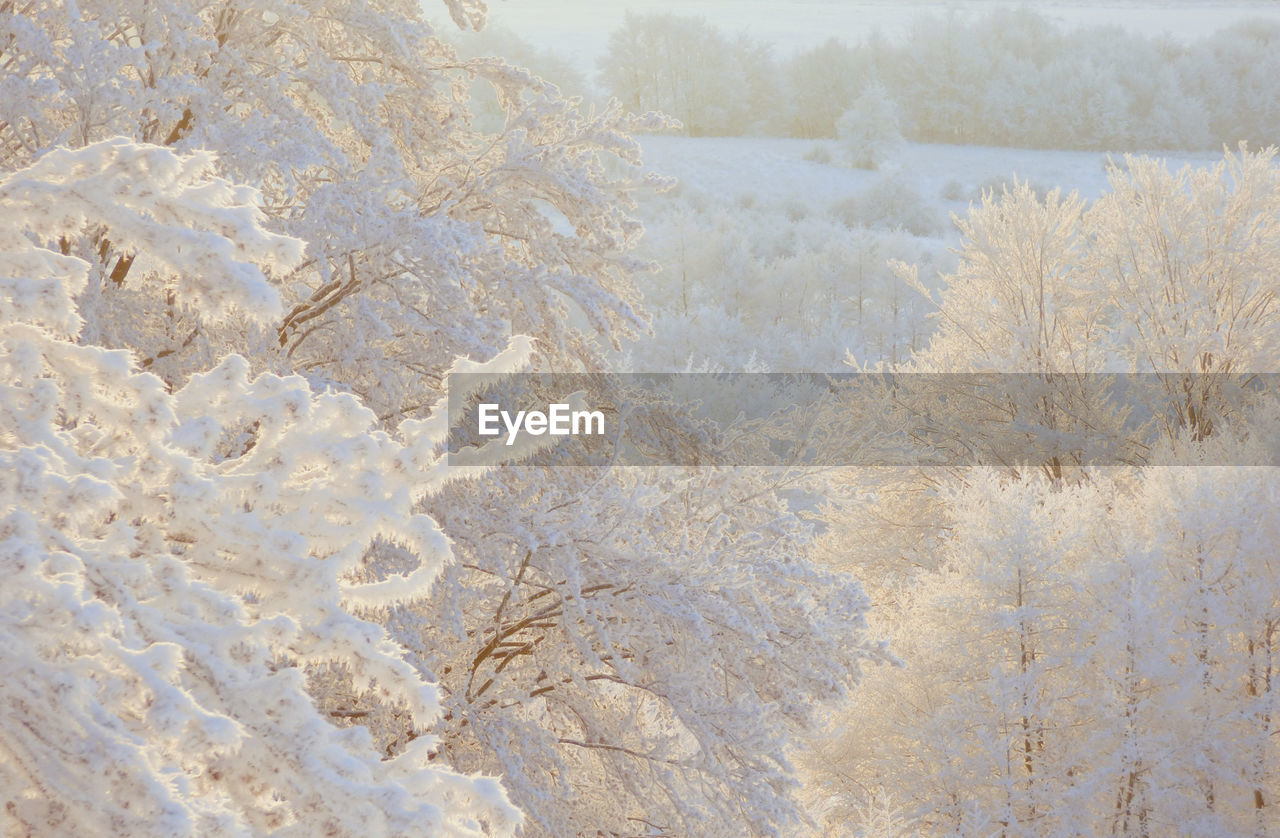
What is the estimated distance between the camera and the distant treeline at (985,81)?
152 feet

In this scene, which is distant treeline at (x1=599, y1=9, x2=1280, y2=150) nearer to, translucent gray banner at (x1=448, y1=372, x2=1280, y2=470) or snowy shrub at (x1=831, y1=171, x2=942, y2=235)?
snowy shrub at (x1=831, y1=171, x2=942, y2=235)

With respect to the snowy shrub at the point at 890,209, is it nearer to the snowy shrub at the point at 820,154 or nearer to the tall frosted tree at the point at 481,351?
the snowy shrub at the point at 820,154

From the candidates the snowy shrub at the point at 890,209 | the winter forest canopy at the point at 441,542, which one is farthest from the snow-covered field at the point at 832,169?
the winter forest canopy at the point at 441,542

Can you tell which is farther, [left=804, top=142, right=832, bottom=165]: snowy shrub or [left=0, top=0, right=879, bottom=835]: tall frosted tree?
[left=804, top=142, right=832, bottom=165]: snowy shrub

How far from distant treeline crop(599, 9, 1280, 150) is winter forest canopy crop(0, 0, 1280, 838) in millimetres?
35455

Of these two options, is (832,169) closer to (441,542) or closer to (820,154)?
(820,154)

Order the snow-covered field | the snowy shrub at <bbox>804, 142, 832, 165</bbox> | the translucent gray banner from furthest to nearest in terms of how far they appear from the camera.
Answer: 1. the snowy shrub at <bbox>804, 142, 832, 165</bbox>
2. the snow-covered field
3. the translucent gray banner

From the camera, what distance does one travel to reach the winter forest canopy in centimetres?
207

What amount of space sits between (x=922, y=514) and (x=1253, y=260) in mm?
5992

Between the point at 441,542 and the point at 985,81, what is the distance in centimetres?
5399

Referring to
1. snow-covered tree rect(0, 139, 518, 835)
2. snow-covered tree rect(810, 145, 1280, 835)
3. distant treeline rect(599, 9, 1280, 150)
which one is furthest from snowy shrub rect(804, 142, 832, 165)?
snow-covered tree rect(0, 139, 518, 835)

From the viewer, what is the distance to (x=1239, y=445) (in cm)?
1287

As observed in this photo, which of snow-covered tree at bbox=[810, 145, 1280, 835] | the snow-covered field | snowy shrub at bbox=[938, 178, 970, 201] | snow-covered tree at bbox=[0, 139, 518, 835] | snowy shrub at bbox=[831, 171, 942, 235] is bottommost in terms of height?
snow-covered tree at bbox=[810, 145, 1280, 835]

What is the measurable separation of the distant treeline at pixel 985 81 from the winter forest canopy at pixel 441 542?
35455 mm
